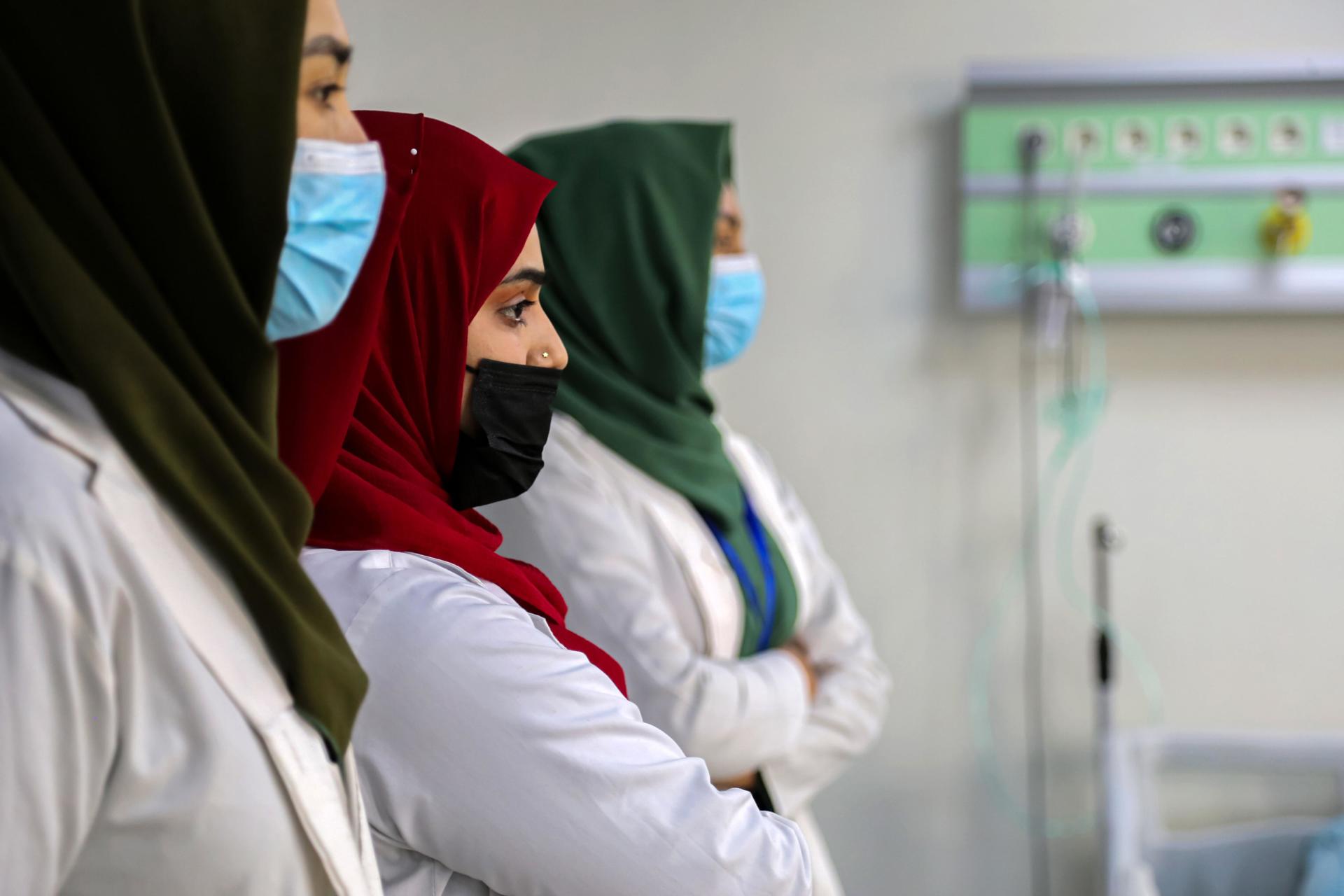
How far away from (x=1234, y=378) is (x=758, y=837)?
6.44 ft

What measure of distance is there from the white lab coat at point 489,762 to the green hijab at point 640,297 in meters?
0.68

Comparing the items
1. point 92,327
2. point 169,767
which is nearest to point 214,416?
point 92,327

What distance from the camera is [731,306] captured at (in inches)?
72.4

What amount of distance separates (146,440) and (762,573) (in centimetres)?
115

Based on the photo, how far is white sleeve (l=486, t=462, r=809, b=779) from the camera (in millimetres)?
1391

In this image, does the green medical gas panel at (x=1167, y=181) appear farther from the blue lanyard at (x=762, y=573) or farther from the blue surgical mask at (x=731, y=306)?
the blue lanyard at (x=762, y=573)

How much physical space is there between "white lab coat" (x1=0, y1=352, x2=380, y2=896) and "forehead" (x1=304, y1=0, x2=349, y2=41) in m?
0.24

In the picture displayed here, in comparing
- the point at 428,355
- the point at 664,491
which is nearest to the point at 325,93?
the point at 428,355

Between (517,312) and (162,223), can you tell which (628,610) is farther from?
(162,223)

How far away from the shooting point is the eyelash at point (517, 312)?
1.02 m

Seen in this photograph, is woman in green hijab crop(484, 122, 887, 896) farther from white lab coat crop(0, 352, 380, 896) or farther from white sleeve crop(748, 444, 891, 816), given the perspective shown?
white lab coat crop(0, 352, 380, 896)

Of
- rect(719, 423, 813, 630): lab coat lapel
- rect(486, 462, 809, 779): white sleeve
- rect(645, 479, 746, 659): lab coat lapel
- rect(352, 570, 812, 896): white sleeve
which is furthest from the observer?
rect(719, 423, 813, 630): lab coat lapel

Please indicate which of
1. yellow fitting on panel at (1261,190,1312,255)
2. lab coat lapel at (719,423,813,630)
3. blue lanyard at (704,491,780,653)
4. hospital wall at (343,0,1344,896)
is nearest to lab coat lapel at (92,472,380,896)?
blue lanyard at (704,491,780,653)

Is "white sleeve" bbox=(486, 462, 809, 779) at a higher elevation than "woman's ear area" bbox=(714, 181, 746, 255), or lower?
lower
